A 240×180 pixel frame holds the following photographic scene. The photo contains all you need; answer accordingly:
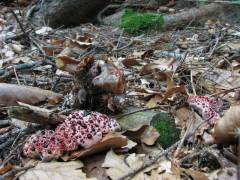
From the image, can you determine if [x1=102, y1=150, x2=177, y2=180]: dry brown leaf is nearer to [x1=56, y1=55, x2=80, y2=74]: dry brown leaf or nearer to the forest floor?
the forest floor

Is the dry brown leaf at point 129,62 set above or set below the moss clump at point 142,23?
above

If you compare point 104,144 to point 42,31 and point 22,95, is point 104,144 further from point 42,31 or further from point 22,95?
point 42,31

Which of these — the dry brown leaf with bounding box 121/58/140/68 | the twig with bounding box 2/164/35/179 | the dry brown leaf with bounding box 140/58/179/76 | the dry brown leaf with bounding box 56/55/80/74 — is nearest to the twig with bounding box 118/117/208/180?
the twig with bounding box 2/164/35/179

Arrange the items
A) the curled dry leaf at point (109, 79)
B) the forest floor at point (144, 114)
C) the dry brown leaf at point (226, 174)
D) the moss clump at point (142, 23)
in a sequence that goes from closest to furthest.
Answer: the dry brown leaf at point (226, 174)
the forest floor at point (144, 114)
the curled dry leaf at point (109, 79)
the moss clump at point (142, 23)

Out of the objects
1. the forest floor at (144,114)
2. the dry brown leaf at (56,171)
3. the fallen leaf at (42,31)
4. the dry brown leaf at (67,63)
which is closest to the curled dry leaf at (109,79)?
the forest floor at (144,114)

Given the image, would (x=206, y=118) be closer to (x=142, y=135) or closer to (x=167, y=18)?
(x=142, y=135)

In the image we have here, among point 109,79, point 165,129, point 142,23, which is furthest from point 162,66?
point 142,23

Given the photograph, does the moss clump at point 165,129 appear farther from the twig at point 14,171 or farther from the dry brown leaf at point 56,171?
the twig at point 14,171
